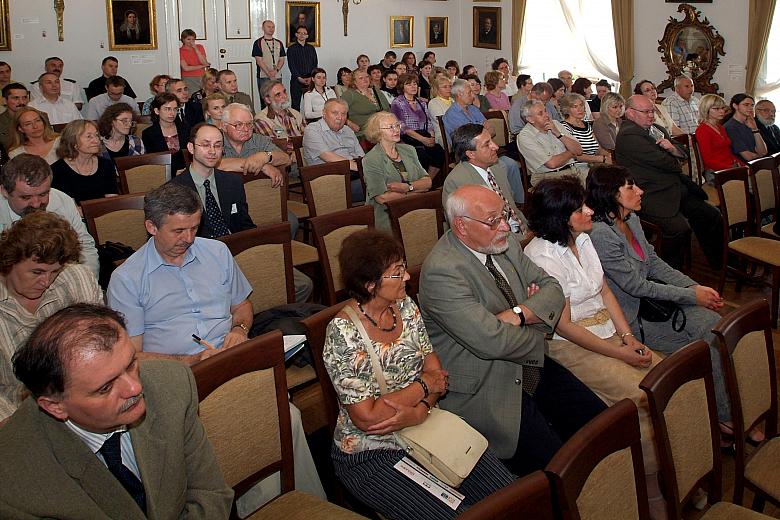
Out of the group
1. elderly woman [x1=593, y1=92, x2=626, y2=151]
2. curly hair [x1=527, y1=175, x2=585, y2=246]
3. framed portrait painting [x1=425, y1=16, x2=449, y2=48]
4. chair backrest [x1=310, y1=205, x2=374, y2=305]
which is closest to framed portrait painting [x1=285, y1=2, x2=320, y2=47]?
framed portrait painting [x1=425, y1=16, x2=449, y2=48]

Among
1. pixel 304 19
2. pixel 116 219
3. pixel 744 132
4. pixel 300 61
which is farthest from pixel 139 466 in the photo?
pixel 304 19

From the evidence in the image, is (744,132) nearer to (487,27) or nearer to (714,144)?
(714,144)

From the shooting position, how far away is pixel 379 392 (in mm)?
2486

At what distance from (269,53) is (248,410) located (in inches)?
436

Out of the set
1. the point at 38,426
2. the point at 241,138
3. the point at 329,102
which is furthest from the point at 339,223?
the point at 329,102

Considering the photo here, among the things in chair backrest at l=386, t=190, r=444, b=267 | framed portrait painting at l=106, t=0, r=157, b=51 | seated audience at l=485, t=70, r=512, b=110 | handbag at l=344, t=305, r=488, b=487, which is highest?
framed portrait painting at l=106, t=0, r=157, b=51

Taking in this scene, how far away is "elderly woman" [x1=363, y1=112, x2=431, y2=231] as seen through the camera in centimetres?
527

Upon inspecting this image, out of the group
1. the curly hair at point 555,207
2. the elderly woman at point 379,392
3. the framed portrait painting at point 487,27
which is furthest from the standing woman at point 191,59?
the elderly woman at point 379,392

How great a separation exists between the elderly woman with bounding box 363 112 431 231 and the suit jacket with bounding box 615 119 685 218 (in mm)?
1615

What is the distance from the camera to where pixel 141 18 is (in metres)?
11.8

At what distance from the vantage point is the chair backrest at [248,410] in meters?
2.21

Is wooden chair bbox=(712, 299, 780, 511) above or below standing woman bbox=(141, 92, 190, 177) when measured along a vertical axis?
below

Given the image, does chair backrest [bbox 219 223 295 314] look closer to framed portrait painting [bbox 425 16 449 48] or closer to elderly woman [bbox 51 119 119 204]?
elderly woman [bbox 51 119 119 204]

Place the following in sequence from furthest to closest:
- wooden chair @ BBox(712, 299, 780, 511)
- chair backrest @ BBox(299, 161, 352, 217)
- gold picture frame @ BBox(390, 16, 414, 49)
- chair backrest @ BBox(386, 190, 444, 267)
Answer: gold picture frame @ BBox(390, 16, 414, 49), chair backrest @ BBox(299, 161, 352, 217), chair backrest @ BBox(386, 190, 444, 267), wooden chair @ BBox(712, 299, 780, 511)
